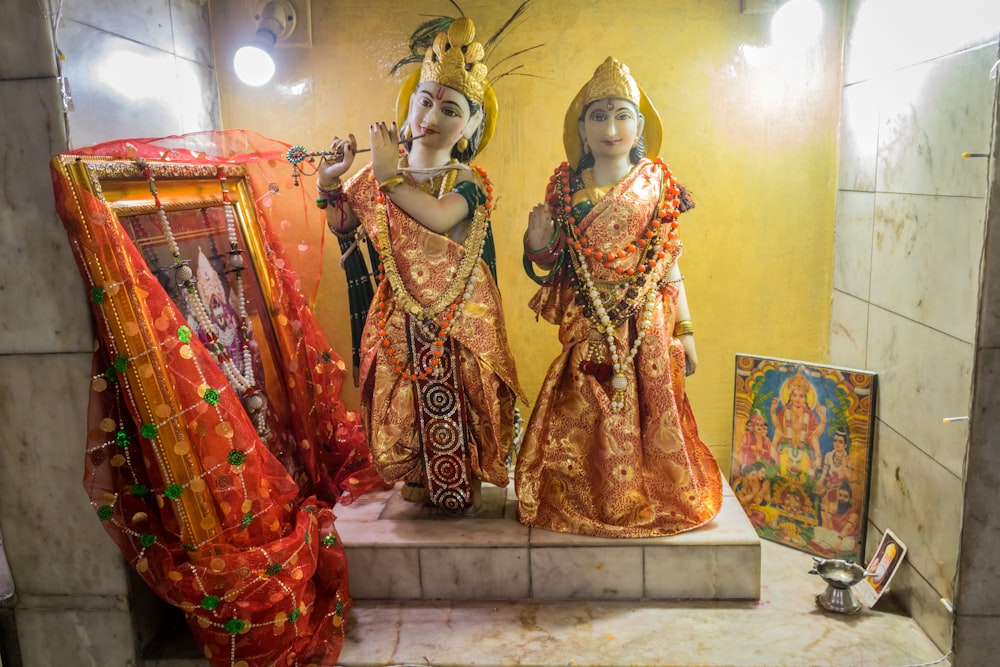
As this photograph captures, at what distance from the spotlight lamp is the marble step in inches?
72.3

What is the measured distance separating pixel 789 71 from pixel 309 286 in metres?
2.15

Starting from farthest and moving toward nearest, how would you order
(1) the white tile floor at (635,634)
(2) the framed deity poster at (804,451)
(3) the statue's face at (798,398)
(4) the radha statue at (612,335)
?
(3) the statue's face at (798,398)
(2) the framed deity poster at (804,451)
(4) the radha statue at (612,335)
(1) the white tile floor at (635,634)

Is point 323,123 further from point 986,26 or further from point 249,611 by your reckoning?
point 986,26

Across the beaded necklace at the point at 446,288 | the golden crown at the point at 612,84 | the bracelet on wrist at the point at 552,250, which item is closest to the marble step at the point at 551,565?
the beaded necklace at the point at 446,288

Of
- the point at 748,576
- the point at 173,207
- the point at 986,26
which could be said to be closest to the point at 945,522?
the point at 748,576

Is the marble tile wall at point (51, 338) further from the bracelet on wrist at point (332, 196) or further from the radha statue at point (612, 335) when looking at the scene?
the radha statue at point (612, 335)

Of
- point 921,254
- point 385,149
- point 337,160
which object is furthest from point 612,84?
point 921,254

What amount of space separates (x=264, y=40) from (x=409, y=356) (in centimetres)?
146

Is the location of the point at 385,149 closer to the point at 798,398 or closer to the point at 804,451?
the point at 798,398

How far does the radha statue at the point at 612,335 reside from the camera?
281 cm

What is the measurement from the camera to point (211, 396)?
2.45 m

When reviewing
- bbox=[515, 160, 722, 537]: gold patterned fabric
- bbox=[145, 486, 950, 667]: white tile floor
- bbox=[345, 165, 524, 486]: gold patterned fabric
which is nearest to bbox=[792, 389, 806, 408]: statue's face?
bbox=[515, 160, 722, 537]: gold patterned fabric

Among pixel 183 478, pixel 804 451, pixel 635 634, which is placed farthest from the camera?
pixel 804 451

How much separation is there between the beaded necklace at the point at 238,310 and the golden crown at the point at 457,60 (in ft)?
2.99
